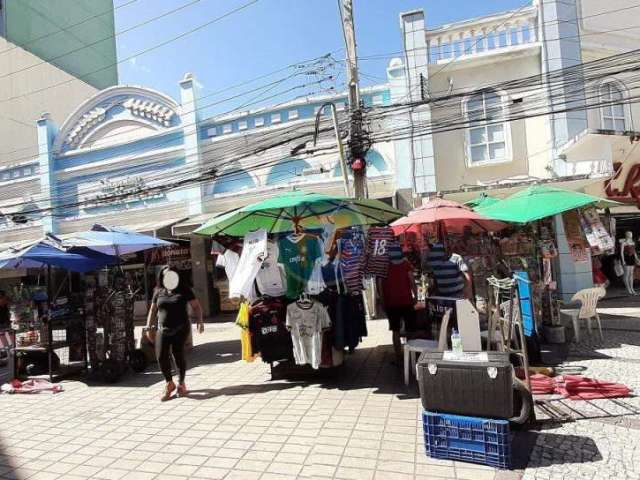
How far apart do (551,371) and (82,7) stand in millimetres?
31357

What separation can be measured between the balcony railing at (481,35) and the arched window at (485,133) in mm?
1335

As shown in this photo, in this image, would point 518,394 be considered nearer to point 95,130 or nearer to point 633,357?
point 633,357

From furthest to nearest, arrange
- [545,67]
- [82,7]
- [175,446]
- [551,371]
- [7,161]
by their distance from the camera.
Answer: [82,7] < [7,161] < [545,67] < [551,371] < [175,446]

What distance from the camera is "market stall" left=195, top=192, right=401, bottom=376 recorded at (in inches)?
205

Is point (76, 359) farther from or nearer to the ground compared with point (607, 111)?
nearer to the ground

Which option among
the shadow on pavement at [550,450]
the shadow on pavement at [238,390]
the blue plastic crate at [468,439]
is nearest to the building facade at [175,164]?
the shadow on pavement at [238,390]

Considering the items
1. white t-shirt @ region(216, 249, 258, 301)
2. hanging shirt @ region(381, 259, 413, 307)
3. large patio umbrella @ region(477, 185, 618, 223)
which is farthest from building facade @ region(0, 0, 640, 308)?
hanging shirt @ region(381, 259, 413, 307)

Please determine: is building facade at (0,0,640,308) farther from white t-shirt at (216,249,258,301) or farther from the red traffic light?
white t-shirt at (216,249,258,301)

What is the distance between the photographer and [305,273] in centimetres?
570

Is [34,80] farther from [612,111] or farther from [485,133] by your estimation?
[612,111]

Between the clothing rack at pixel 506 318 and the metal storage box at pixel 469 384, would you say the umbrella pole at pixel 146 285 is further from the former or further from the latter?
the metal storage box at pixel 469 384

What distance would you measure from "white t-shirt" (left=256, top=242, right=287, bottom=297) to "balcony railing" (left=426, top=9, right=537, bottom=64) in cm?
829

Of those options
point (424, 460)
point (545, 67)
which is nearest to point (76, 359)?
point (424, 460)

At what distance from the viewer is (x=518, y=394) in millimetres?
3455
